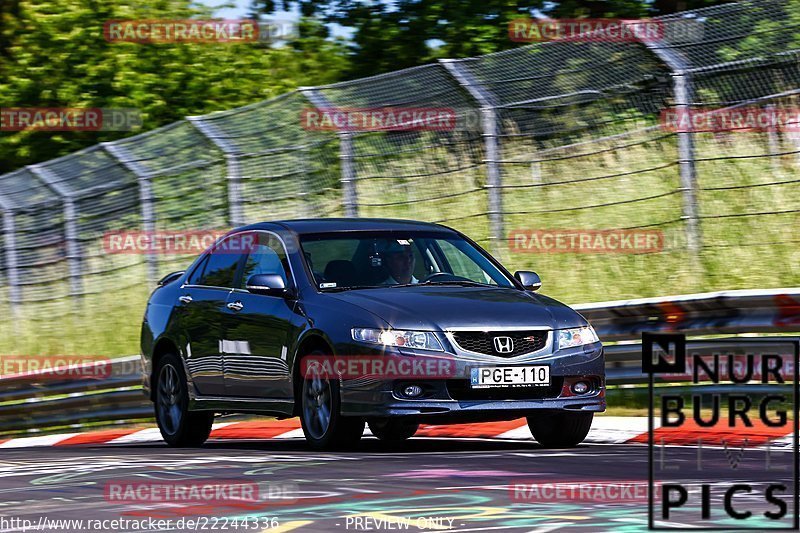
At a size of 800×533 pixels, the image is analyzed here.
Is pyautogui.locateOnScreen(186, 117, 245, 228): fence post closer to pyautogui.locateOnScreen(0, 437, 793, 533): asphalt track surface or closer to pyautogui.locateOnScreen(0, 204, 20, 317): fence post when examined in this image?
pyautogui.locateOnScreen(0, 204, 20, 317): fence post

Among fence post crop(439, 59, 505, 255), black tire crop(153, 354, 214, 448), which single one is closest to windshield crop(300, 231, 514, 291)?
black tire crop(153, 354, 214, 448)

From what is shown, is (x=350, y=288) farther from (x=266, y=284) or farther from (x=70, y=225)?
(x=70, y=225)

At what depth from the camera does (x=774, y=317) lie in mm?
12062

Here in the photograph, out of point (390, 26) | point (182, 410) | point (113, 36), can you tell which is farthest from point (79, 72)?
point (182, 410)

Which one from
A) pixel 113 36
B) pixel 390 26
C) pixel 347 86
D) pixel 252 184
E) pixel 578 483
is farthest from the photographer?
pixel 113 36

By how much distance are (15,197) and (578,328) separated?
40.7 ft

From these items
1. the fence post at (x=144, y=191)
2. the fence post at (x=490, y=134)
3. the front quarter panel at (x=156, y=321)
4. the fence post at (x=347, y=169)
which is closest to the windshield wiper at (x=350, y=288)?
the front quarter panel at (x=156, y=321)

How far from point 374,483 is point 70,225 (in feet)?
43.6

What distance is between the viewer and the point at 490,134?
14.8m

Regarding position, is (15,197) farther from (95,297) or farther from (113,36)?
(113,36)

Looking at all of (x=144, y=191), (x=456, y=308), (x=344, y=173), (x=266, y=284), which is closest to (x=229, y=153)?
(x=344, y=173)

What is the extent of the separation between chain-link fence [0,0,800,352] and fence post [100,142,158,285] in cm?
2

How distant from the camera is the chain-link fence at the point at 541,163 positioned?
14.1 meters

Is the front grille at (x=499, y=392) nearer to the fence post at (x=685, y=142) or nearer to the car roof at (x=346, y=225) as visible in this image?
the car roof at (x=346, y=225)
